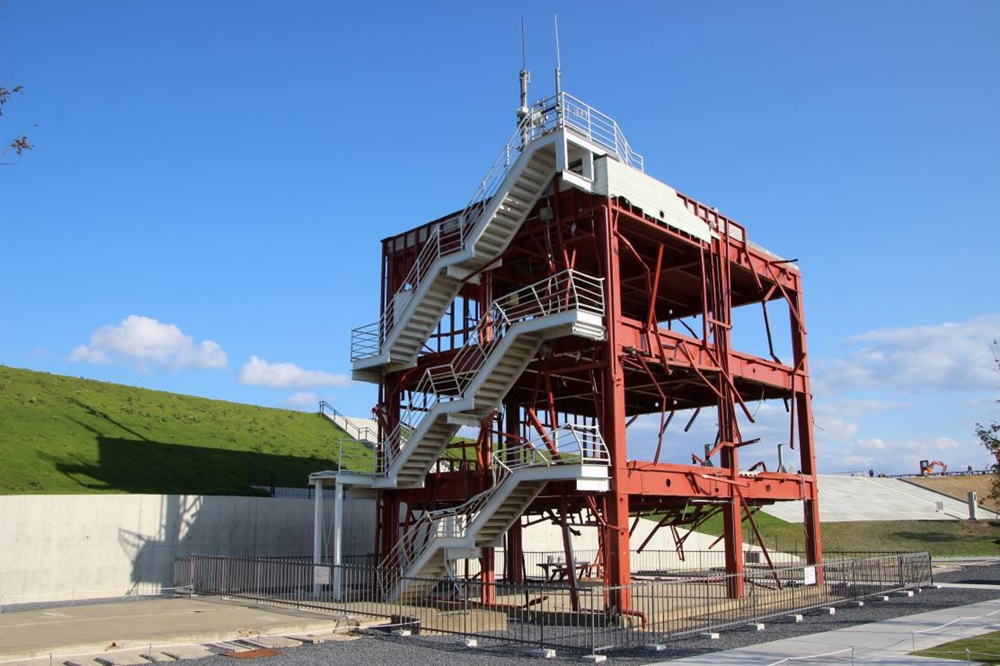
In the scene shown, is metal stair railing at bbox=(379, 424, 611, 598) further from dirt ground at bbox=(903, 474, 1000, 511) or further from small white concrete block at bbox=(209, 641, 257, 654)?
dirt ground at bbox=(903, 474, 1000, 511)

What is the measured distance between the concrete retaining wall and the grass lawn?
2782cm

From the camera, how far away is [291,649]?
20609 mm

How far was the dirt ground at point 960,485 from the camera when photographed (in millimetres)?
86500

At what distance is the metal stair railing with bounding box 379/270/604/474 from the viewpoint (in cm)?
2791

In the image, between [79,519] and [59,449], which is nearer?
[79,519]

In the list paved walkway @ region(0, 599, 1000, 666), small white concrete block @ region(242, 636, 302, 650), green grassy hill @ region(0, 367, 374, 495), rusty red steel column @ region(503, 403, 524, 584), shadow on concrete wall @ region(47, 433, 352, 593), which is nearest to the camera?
paved walkway @ region(0, 599, 1000, 666)

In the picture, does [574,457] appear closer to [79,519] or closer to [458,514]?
[458,514]

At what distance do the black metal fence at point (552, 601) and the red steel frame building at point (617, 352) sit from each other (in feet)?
3.37

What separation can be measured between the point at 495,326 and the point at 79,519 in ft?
57.7

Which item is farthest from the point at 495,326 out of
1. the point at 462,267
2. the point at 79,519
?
the point at 79,519

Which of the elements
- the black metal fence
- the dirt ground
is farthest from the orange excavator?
the black metal fence

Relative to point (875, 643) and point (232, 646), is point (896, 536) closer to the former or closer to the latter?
point (875, 643)

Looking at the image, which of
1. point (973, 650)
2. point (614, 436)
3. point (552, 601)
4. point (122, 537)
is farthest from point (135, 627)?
point (973, 650)

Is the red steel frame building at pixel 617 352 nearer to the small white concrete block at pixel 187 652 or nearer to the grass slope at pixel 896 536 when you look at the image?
the small white concrete block at pixel 187 652
